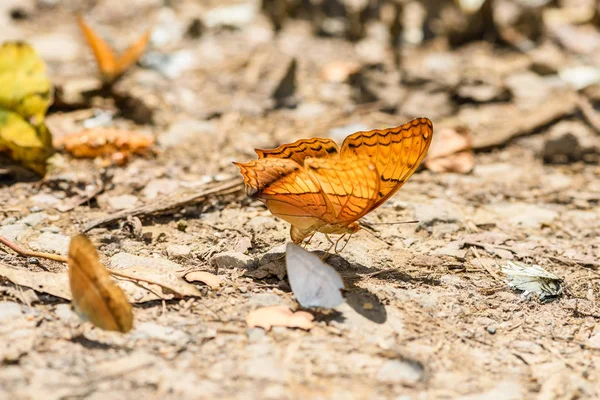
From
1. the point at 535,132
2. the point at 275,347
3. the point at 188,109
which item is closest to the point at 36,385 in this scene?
the point at 275,347

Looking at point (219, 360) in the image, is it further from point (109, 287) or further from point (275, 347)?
point (109, 287)

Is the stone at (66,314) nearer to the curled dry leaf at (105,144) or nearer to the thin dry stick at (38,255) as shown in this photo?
the thin dry stick at (38,255)

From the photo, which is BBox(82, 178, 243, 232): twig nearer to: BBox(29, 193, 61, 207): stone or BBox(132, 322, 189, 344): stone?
BBox(29, 193, 61, 207): stone

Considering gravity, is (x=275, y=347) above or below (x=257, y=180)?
below

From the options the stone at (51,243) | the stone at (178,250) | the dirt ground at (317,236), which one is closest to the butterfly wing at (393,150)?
the dirt ground at (317,236)

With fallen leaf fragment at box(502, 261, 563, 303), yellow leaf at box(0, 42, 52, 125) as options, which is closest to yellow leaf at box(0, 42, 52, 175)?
yellow leaf at box(0, 42, 52, 125)

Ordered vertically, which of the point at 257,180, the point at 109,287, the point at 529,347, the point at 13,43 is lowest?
the point at 529,347

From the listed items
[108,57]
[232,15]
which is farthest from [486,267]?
[232,15]
